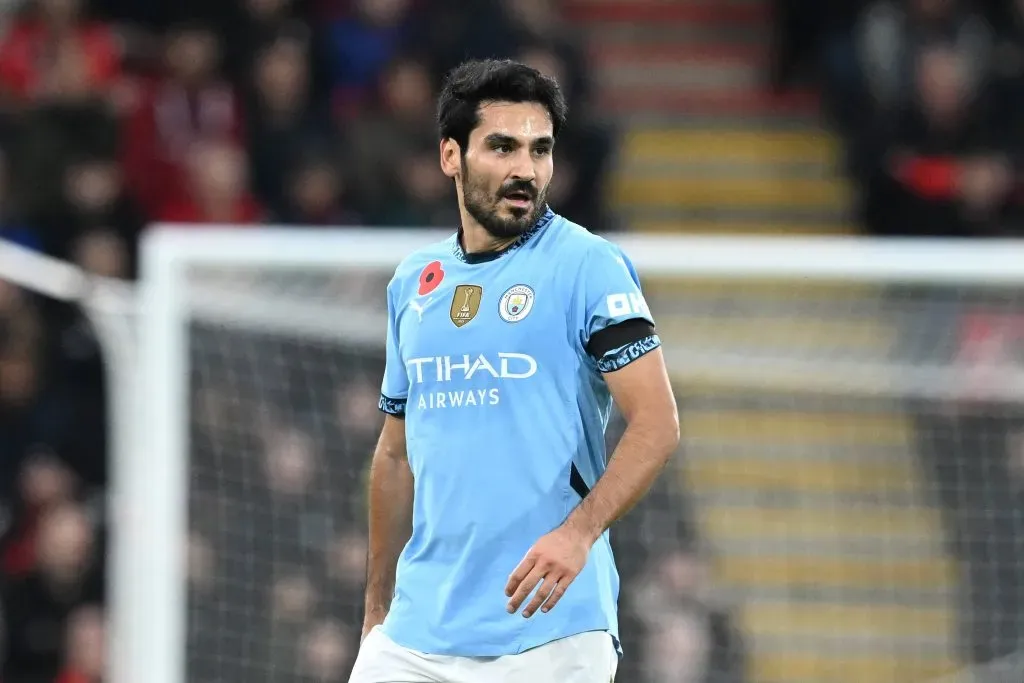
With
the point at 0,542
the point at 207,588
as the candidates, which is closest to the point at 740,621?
the point at 207,588

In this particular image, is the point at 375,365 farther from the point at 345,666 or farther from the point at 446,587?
the point at 446,587

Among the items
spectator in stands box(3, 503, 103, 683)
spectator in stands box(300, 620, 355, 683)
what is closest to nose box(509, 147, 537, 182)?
spectator in stands box(300, 620, 355, 683)

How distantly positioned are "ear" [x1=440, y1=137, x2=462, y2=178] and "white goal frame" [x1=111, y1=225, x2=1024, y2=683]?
2917mm

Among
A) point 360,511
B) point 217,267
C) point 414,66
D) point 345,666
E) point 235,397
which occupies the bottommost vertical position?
point 345,666

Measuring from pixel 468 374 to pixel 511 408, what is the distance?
0.12 meters

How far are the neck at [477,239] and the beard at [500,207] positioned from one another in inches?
0.5

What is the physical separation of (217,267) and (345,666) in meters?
1.56

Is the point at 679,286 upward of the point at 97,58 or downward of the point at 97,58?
downward

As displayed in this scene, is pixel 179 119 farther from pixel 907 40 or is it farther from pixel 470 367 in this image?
pixel 470 367

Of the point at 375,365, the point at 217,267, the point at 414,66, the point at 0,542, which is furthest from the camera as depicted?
the point at 414,66

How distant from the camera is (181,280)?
6.90 metres

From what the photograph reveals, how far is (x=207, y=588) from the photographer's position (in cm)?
712

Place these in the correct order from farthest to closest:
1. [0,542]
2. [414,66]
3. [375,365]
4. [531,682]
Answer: [414,66]
[0,542]
[375,365]
[531,682]

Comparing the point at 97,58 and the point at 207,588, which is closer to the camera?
the point at 207,588
